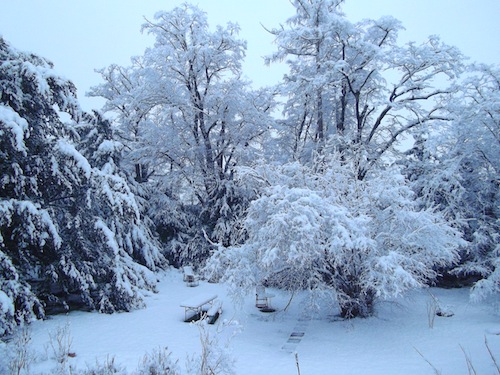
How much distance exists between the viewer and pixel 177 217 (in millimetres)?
18000

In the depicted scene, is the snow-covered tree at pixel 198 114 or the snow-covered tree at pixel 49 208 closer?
the snow-covered tree at pixel 49 208

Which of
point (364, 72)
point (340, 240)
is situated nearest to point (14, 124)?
point (340, 240)

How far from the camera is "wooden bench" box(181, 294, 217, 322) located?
33.1ft

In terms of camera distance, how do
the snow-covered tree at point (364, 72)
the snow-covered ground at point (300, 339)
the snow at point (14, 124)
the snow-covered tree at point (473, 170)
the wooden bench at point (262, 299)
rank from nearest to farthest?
the snow-covered ground at point (300, 339) < the snow at point (14, 124) < the wooden bench at point (262, 299) < the snow-covered tree at point (473, 170) < the snow-covered tree at point (364, 72)

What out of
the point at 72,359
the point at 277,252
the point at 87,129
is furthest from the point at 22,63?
the point at 277,252

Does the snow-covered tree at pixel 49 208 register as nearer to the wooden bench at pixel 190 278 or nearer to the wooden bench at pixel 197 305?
the wooden bench at pixel 197 305

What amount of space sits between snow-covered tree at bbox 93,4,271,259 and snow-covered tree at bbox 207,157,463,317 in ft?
23.2

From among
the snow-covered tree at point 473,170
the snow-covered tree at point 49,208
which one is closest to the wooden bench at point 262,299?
the snow-covered tree at point 49,208

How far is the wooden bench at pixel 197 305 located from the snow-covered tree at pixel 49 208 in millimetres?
1844

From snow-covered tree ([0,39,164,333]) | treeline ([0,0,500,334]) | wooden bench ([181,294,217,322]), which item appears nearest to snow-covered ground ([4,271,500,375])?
wooden bench ([181,294,217,322])

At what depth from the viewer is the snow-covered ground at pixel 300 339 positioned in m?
7.04

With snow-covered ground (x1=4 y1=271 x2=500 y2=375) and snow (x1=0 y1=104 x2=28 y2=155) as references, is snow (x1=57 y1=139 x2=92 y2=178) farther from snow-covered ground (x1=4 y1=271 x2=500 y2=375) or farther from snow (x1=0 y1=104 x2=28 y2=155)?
snow-covered ground (x1=4 y1=271 x2=500 y2=375)

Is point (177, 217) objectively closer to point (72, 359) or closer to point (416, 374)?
point (72, 359)

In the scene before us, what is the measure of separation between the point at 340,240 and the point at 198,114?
11920 millimetres
